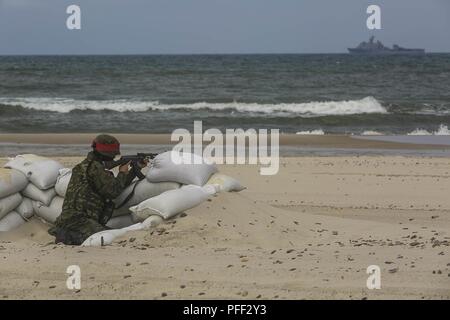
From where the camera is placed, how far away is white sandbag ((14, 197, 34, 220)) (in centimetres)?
801

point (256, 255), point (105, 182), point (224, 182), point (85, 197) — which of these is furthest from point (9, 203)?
point (256, 255)

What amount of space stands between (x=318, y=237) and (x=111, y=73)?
39724 millimetres

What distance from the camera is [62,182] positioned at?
7785 mm

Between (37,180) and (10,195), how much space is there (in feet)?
1.10

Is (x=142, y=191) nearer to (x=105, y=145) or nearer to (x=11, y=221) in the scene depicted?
Result: (x=105, y=145)

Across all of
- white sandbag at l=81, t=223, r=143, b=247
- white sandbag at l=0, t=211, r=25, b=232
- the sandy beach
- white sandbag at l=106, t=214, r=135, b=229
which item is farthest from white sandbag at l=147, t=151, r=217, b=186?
white sandbag at l=0, t=211, r=25, b=232

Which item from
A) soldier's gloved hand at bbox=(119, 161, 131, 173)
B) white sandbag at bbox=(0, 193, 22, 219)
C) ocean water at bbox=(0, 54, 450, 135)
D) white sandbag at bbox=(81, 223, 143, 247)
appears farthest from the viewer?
ocean water at bbox=(0, 54, 450, 135)

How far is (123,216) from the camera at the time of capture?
7.64m

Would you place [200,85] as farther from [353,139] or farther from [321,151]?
[321,151]

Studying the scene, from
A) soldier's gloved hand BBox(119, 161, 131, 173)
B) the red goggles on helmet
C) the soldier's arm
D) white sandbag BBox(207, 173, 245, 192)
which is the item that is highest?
the red goggles on helmet

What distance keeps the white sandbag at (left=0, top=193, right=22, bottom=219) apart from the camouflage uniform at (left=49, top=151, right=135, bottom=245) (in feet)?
2.84

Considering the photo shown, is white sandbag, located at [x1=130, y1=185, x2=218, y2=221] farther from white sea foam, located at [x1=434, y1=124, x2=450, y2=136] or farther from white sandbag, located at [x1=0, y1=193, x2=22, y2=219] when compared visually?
white sea foam, located at [x1=434, y1=124, x2=450, y2=136]
